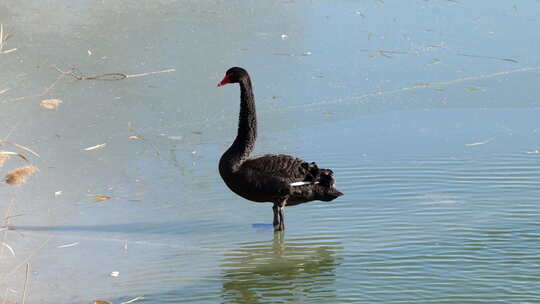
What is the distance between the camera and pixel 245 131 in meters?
4.75

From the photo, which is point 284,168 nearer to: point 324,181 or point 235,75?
point 324,181

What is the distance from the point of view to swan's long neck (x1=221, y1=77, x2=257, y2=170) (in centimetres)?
467

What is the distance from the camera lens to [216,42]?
7.41 metres

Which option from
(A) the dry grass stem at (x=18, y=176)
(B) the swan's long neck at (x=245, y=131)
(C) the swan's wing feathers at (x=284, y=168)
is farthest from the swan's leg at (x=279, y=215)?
(A) the dry grass stem at (x=18, y=176)

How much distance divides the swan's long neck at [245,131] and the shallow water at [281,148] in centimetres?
33

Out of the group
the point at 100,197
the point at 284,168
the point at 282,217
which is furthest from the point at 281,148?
the point at 100,197

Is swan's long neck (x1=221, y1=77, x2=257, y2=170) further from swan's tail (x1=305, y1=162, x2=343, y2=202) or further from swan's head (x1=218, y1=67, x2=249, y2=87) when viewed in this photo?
swan's tail (x1=305, y1=162, x2=343, y2=202)

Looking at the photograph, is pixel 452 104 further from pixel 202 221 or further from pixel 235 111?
pixel 202 221

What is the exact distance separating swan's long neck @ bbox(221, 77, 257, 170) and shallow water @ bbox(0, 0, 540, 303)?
1.09ft

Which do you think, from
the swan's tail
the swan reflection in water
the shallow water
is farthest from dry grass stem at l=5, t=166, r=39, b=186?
the swan's tail

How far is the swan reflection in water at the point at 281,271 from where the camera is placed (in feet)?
12.2

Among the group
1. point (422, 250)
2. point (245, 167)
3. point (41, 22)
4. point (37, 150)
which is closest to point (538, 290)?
point (422, 250)

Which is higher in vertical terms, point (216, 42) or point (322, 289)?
point (216, 42)

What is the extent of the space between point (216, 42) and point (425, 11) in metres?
2.18
